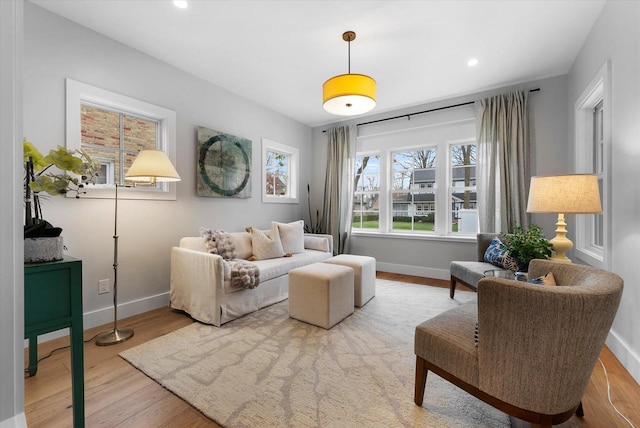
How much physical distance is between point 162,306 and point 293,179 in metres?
2.88

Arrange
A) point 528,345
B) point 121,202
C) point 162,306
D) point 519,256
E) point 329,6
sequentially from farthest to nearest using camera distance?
point 162,306
point 121,202
point 519,256
point 329,6
point 528,345

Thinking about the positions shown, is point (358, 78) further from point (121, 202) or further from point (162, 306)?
point (162, 306)

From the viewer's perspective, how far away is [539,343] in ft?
3.35

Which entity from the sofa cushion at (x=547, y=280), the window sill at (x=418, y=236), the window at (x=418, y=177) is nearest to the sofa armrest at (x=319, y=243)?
the window sill at (x=418, y=236)

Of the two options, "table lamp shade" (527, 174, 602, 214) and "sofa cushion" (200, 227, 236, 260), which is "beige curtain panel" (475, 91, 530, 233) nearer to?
"table lamp shade" (527, 174, 602, 214)

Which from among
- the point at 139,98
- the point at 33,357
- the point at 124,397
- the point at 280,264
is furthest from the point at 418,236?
the point at 33,357

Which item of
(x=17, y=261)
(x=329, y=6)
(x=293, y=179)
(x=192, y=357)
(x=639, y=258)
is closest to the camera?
(x=17, y=261)

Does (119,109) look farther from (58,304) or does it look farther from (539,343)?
(539,343)

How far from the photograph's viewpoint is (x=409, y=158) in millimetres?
4586

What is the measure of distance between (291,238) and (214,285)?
146 cm

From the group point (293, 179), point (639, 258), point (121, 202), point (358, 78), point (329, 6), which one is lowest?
point (639, 258)

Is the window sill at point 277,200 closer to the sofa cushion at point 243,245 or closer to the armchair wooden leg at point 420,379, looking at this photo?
the sofa cushion at point 243,245

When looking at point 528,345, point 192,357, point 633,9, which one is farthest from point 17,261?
point 633,9

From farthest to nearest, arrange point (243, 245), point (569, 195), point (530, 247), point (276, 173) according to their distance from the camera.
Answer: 1. point (276, 173)
2. point (243, 245)
3. point (530, 247)
4. point (569, 195)
